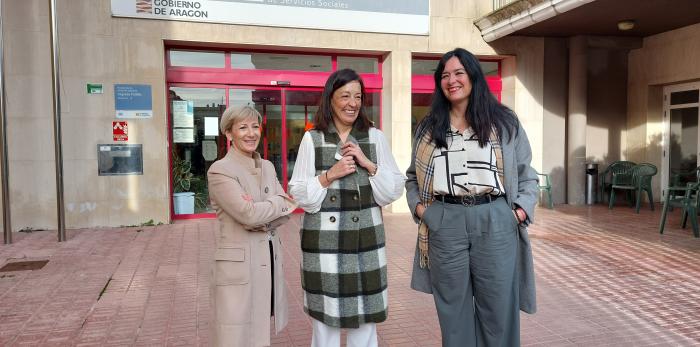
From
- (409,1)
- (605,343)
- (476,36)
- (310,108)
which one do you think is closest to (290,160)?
(310,108)

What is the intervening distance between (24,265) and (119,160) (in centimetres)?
286

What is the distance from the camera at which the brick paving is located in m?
3.80

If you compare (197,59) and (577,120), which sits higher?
(197,59)

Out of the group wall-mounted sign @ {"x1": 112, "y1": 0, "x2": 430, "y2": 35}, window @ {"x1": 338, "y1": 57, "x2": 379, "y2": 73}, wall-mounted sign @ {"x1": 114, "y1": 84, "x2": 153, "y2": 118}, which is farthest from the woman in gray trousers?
window @ {"x1": 338, "y1": 57, "x2": 379, "y2": 73}

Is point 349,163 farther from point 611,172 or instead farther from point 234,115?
point 611,172

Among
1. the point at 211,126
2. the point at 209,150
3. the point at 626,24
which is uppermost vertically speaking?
the point at 626,24

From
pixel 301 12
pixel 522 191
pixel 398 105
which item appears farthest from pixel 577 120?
pixel 522 191

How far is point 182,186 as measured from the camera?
939cm

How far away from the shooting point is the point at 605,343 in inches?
142

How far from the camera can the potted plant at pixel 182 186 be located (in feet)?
30.5

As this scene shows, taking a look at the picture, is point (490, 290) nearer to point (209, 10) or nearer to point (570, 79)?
point (209, 10)

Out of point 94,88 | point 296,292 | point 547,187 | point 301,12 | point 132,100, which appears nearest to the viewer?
point 296,292

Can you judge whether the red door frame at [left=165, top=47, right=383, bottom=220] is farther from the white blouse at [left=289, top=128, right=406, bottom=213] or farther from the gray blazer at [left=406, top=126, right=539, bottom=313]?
the gray blazer at [left=406, top=126, right=539, bottom=313]

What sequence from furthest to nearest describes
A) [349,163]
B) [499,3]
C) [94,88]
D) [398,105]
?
[499,3]
[398,105]
[94,88]
[349,163]
